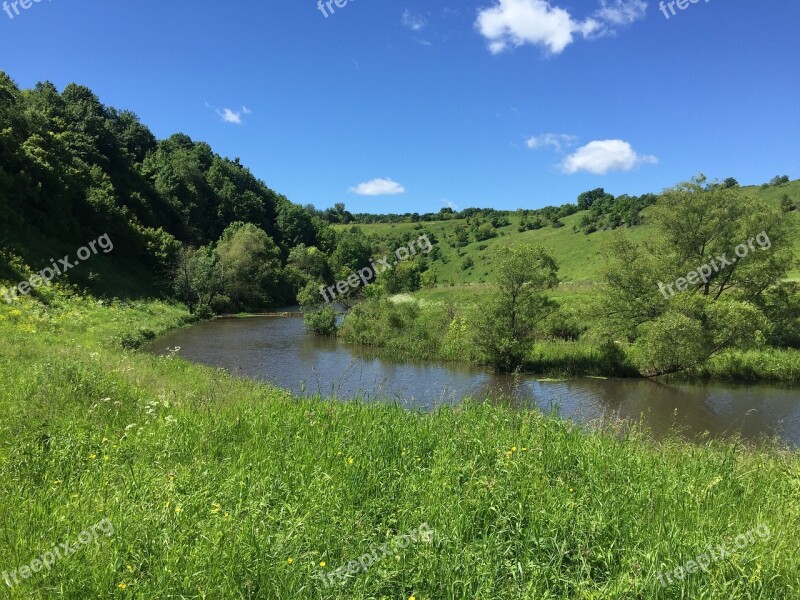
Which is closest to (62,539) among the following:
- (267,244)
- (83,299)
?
(83,299)

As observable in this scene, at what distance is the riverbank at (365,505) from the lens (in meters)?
3.43

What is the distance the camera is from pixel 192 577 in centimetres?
330

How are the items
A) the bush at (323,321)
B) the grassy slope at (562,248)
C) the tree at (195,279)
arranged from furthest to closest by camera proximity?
1. the grassy slope at (562,248)
2. the tree at (195,279)
3. the bush at (323,321)

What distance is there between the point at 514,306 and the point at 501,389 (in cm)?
895

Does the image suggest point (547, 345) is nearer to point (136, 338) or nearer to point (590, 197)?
point (136, 338)

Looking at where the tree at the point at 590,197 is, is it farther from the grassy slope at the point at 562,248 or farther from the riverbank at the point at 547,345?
the riverbank at the point at 547,345

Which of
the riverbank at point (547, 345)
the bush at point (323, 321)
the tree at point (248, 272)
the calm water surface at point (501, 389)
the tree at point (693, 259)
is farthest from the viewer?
the tree at point (248, 272)

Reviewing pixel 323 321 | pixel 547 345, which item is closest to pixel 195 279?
pixel 323 321

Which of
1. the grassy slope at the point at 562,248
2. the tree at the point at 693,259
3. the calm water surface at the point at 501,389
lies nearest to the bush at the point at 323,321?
the calm water surface at the point at 501,389

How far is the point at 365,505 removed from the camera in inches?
176

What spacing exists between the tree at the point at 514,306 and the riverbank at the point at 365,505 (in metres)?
17.4

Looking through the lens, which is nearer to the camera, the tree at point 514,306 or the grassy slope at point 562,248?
the tree at point 514,306

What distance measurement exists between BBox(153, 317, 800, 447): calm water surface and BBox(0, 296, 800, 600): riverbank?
4.77 meters

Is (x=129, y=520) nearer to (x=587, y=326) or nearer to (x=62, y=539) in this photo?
(x=62, y=539)
